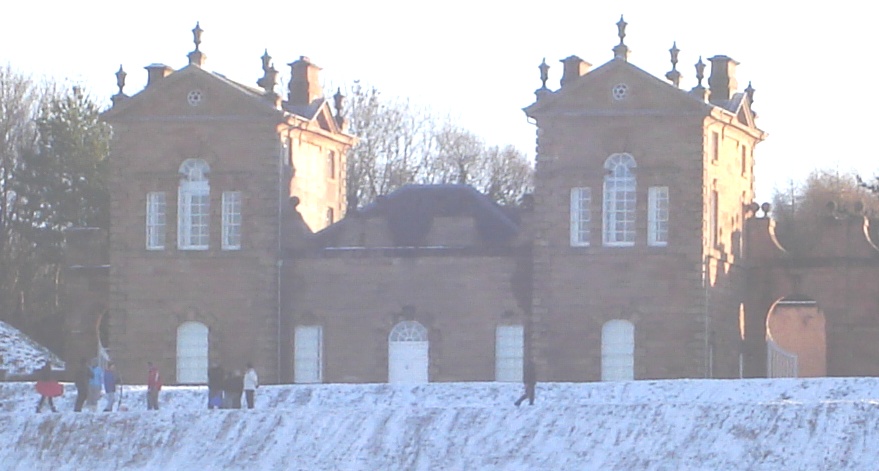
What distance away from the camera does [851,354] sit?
191 ft

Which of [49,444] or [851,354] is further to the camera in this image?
[851,354]

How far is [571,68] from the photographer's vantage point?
5747 cm

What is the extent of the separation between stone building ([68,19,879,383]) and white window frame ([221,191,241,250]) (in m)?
0.04

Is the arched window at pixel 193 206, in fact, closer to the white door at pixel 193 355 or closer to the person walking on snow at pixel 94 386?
the white door at pixel 193 355

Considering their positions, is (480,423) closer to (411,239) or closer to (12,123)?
(411,239)

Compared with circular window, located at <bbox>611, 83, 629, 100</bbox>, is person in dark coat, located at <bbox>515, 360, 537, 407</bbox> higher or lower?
lower

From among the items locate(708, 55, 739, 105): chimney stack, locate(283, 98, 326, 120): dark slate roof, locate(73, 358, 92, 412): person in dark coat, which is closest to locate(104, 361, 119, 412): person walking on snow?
locate(73, 358, 92, 412): person in dark coat

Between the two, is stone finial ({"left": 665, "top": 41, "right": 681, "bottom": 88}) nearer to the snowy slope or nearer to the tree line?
the snowy slope

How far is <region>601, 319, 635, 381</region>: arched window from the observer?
A: 56.3 meters

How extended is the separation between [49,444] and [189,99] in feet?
42.1

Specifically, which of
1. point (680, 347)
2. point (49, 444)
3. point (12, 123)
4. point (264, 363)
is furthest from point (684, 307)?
point (12, 123)

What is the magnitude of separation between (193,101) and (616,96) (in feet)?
31.2

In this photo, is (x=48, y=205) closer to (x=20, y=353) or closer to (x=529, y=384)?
(x=20, y=353)

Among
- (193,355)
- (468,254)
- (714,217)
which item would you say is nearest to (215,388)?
(193,355)
